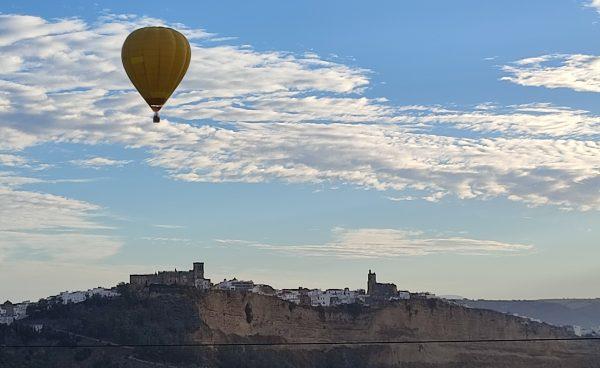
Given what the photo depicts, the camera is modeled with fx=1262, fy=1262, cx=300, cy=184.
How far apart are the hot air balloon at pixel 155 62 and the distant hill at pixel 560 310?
452ft

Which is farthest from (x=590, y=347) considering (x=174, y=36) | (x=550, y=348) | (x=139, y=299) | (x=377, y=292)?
(x=174, y=36)

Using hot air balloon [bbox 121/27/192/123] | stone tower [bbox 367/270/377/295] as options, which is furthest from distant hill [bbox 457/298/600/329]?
hot air balloon [bbox 121/27/192/123]

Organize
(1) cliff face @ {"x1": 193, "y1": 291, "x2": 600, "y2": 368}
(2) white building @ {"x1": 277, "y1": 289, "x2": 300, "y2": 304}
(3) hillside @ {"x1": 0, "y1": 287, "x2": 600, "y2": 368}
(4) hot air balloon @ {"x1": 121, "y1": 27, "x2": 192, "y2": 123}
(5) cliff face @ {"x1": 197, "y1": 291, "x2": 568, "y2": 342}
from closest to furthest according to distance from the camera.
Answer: (4) hot air balloon @ {"x1": 121, "y1": 27, "x2": 192, "y2": 123}
(3) hillside @ {"x1": 0, "y1": 287, "x2": 600, "y2": 368}
(1) cliff face @ {"x1": 193, "y1": 291, "x2": 600, "y2": 368}
(5) cliff face @ {"x1": 197, "y1": 291, "x2": 568, "y2": 342}
(2) white building @ {"x1": 277, "y1": 289, "x2": 300, "y2": 304}

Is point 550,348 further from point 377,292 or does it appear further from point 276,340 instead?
point 276,340

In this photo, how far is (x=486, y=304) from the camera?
15975 cm

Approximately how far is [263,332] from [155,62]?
3788 centimetres

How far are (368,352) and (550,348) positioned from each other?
19660mm

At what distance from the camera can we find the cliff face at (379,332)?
65.6 meters

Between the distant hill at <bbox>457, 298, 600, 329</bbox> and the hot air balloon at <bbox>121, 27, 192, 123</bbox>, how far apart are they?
13777 cm

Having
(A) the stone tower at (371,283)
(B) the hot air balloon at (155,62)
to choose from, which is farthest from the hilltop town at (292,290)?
(B) the hot air balloon at (155,62)

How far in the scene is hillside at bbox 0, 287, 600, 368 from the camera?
56.6 m

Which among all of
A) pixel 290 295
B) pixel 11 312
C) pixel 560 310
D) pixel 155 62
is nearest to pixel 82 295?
pixel 11 312

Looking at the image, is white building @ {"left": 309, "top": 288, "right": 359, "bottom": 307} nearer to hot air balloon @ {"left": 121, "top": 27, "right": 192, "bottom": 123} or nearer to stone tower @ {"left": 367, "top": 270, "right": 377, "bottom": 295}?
stone tower @ {"left": 367, "top": 270, "right": 377, "bottom": 295}

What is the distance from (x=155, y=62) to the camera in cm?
3167
